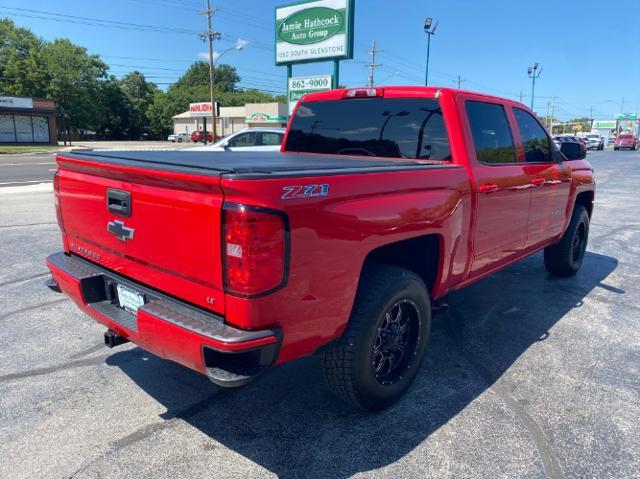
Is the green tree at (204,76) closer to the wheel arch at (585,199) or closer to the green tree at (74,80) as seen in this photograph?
the green tree at (74,80)

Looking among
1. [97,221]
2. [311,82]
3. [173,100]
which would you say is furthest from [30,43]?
[97,221]

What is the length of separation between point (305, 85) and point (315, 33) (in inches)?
80.3

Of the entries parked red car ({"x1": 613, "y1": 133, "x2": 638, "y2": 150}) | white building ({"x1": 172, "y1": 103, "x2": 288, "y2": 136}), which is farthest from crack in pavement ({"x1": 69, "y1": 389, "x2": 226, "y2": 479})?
parked red car ({"x1": 613, "y1": 133, "x2": 638, "y2": 150})

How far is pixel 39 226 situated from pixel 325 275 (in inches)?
281

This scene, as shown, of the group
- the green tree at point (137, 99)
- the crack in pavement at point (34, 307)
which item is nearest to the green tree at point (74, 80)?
the green tree at point (137, 99)

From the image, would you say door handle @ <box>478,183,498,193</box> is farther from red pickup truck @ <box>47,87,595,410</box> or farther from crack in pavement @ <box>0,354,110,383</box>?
crack in pavement @ <box>0,354,110,383</box>

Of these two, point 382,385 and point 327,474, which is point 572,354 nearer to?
point 382,385

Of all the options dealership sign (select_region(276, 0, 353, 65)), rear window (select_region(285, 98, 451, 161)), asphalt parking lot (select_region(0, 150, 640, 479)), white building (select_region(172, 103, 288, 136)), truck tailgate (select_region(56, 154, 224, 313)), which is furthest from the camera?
white building (select_region(172, 103, 288, 136))

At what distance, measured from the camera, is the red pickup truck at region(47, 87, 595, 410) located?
2.11 meters

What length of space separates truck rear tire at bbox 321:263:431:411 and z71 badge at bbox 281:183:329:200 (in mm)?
706

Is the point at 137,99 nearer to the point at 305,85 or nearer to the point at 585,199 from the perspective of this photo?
the point at 305,85

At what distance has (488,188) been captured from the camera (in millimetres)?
3566

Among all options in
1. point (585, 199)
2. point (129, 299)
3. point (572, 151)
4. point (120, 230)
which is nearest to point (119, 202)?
point (120, 230)

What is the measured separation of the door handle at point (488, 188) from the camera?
3485 mm
